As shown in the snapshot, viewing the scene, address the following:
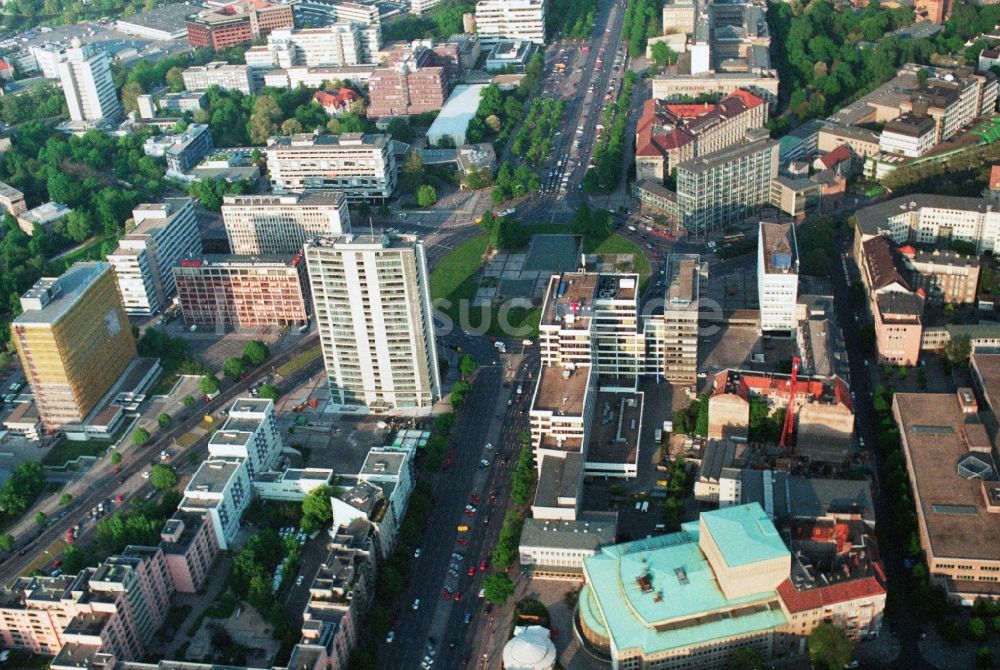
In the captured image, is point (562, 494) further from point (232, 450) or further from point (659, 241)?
point (659, 241)

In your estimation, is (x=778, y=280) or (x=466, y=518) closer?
(x=466, y=518)

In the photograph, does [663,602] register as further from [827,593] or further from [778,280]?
[778,280]

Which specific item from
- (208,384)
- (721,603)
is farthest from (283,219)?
(721,603)

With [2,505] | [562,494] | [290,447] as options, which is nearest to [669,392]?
[562,494]

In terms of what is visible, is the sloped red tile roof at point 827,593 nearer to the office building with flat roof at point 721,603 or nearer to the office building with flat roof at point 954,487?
the office building with flat roof at point 721,603

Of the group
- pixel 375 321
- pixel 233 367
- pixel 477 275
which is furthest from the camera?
pixel 477 275

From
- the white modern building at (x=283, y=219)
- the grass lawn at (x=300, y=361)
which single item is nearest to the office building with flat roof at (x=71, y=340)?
the grass lawn at (x=300, y=361)

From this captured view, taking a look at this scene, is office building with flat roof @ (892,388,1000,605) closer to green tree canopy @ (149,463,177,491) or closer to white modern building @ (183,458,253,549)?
white modern building @ (183,458,253,549)
